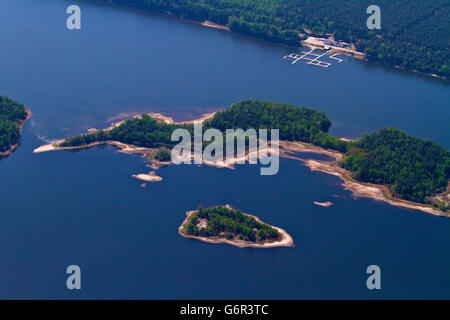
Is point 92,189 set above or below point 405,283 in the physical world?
above

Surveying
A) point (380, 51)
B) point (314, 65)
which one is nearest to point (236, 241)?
point (314, 65)

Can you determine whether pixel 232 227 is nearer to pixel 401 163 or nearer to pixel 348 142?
pixel 348 142

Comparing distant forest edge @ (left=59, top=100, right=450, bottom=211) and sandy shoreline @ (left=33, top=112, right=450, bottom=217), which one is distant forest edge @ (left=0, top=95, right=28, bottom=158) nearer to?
sandy shoreline @ (left=33, top=112, right=450, bottom=217)

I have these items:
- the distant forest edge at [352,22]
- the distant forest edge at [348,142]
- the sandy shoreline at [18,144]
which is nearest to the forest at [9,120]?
the sandy shoreline at [18,144]

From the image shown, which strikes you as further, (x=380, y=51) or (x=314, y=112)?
(x=380, y=51)

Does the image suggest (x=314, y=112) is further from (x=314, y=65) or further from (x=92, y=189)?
(x=92, y=189)

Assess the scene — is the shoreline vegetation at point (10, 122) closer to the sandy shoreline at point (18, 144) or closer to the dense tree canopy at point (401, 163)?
the sandy shoreline at point (18, 144)
